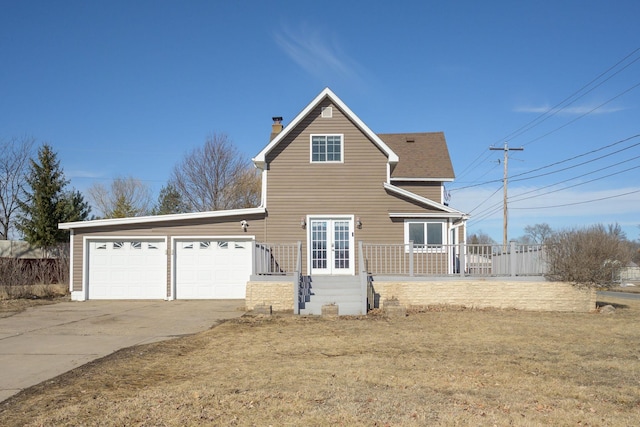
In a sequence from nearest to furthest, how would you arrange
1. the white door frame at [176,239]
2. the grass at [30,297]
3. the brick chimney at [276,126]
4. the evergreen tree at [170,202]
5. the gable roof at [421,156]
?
the grass at [30,297], the white door frame at [176,239], the gable roof at [421,156], the brick chimney at [276,126], the evergreen tree at [170,202]

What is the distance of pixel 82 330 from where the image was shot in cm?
1169

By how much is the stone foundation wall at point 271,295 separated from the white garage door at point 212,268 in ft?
13.0

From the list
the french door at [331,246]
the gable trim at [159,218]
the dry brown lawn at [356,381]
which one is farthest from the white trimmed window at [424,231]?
the dry brown lawn at [356,381]

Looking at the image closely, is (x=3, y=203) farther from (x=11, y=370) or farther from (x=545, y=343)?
(x=545, y=343)

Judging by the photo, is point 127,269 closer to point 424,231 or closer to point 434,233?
point 424,231

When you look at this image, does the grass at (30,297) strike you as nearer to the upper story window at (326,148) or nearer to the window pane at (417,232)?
the upper story window at (326,148)

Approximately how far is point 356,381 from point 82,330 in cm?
729

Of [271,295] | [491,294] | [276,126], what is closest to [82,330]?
[271,295]

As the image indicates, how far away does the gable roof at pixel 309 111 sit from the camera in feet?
60.6

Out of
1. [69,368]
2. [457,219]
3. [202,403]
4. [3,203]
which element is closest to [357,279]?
[457,219]

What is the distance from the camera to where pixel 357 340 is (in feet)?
33.5

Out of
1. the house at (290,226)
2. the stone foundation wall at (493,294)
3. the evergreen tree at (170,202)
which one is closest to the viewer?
the stone foundation wall at (493,294)

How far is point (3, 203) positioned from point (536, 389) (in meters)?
40.5

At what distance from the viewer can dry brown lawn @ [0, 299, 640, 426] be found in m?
5.48
